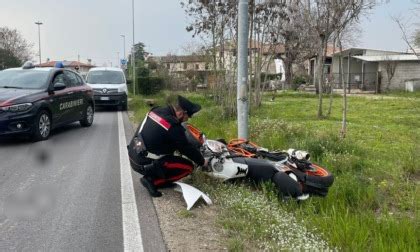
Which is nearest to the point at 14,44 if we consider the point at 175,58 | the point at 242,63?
the point at 175,58

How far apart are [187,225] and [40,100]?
6445 mm

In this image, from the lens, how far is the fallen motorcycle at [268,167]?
16.9 feet

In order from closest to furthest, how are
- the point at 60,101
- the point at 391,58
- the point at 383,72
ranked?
the point at 60,101 < the point at 391,58 < the point at 383,72

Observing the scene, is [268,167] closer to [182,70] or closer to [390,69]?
[182,70]

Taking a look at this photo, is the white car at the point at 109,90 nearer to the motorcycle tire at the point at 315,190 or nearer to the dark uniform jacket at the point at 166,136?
the dark uniform jacket at the point at 166,136

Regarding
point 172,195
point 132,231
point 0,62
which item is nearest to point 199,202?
point 172,195

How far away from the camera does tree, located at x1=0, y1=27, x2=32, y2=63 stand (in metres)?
59.7

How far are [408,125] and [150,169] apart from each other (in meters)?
8.60

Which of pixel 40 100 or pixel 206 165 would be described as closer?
pixel 206 165

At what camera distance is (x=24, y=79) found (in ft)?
35.1

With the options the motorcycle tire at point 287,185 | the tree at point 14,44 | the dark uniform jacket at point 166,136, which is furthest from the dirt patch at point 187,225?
the tree at point 14,44

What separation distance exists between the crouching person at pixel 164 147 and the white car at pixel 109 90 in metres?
13.3

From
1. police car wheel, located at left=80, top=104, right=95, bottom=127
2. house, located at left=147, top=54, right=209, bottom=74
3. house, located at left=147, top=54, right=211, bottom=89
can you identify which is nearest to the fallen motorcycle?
police car wheel, located at left=80, top=104, right=95, bottom=127

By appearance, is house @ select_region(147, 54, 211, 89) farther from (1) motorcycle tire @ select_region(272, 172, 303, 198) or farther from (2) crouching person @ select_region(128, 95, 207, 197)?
(1) motorcycle tire @ select_region(272, 172, 303, 198)
